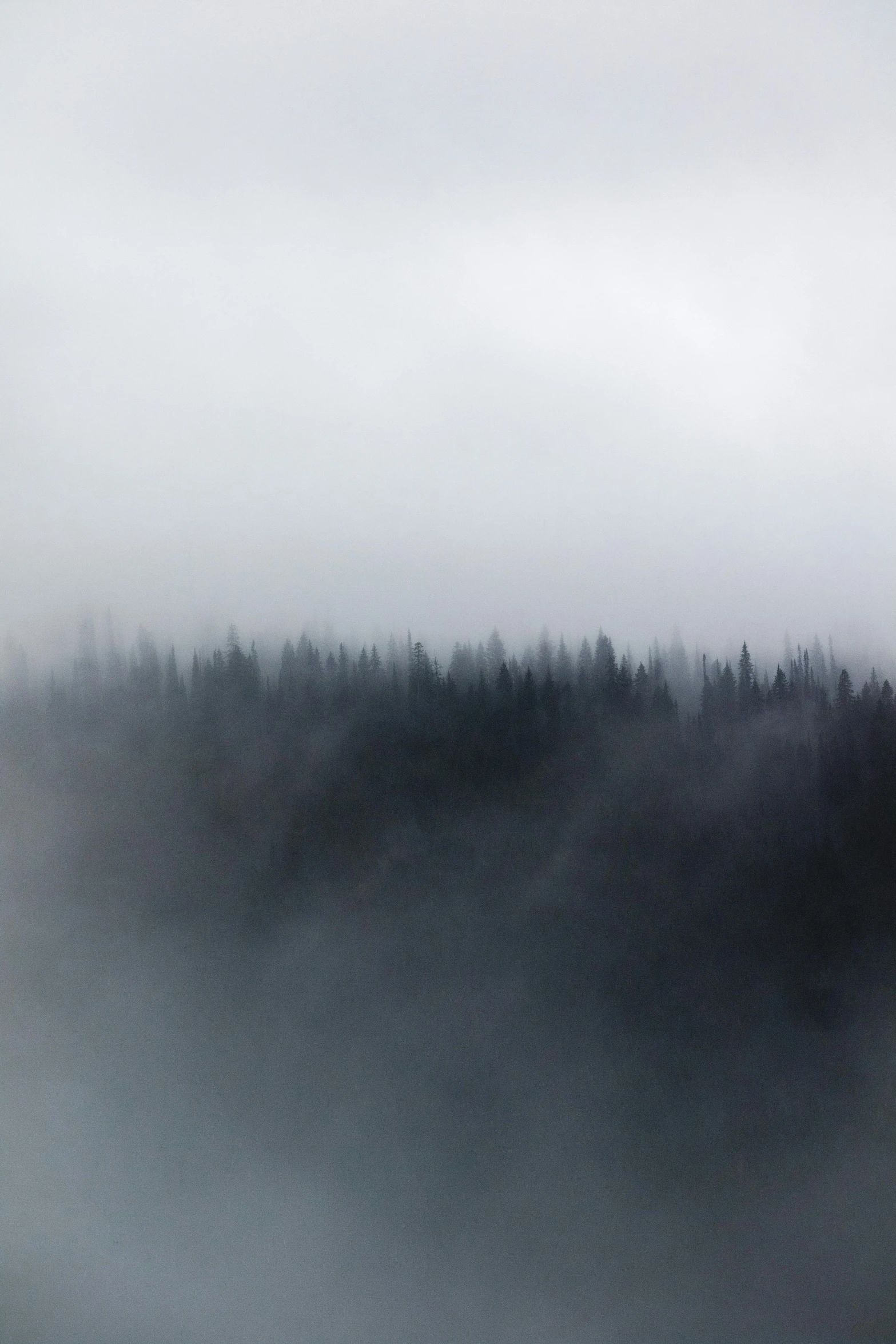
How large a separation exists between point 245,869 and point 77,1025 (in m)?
0.81

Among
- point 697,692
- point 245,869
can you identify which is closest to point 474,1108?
point 245,869

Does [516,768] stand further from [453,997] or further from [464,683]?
[453,997]

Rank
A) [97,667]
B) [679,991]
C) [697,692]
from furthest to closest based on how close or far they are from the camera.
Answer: [679,991] < [697,692] < [97,667]

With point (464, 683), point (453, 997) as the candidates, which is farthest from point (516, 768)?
point (453, 997)

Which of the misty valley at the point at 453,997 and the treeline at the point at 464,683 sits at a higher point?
the treeline at the point at 464,683

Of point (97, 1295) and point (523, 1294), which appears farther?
point (523, 1294)

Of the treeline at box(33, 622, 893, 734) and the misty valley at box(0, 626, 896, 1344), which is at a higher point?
the treeline at box(33, 622, 893, 734)

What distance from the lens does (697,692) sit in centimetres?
362

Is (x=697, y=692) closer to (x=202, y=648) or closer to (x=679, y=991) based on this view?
(x=679, y=991)

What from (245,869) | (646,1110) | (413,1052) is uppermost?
(245,869)

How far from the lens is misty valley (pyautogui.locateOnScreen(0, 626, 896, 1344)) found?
11.4 ft

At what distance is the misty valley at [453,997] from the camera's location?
3.48 meters

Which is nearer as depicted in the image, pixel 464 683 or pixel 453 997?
pixel 464 683

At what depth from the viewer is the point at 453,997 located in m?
3.80
